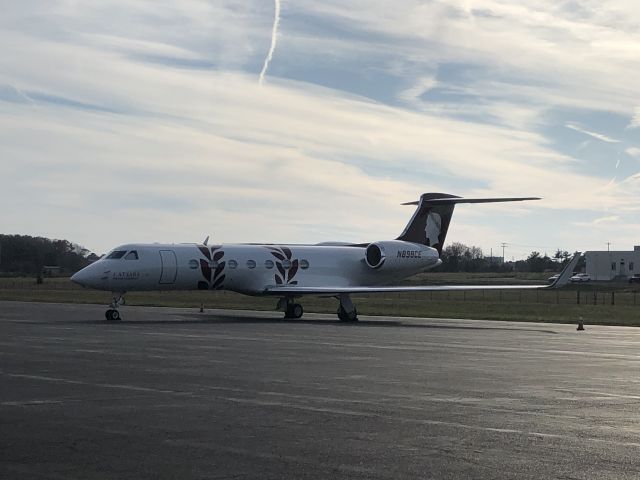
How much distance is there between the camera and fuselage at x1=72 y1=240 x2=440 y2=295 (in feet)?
129

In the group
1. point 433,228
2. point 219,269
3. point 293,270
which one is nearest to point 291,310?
point 293,270

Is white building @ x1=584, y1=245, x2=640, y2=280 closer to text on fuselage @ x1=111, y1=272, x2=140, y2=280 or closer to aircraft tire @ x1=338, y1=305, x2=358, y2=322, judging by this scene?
aircraft tire @ x1=338, y1=305, x2=358, y2=322

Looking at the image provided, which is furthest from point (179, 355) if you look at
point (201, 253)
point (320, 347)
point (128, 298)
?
point (128, 298)

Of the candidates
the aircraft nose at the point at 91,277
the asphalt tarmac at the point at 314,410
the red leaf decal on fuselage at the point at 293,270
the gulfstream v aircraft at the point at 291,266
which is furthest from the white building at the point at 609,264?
the asphalt tarmac at the point at 314,410

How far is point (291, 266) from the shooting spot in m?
44.6

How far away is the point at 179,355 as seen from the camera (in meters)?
21.5

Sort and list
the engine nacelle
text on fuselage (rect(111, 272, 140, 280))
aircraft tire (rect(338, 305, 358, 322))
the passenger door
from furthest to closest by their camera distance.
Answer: the engine nacelle, aircraft tire (rect(338, 305, 358, 322)), the passenger door, text on fuselage (rect(111, 272, 140, 280))

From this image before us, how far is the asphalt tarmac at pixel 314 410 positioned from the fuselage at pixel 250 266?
13.4 m

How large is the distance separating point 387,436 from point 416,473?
6.71 feet

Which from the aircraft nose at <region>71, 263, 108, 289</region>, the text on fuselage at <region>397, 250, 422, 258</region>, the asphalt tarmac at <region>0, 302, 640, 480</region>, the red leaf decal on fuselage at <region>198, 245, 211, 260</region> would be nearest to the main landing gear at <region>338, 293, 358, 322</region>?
the red leaf decal on fuselage at <region>198, 245, 211, 260</region>

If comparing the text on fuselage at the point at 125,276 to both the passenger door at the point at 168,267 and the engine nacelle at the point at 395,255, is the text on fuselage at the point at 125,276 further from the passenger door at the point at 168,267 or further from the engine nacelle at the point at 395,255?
the engine nacelle at the point at 395,255

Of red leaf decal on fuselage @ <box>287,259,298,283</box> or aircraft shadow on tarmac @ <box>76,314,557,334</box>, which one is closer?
aircraft shadow on tarmac @ <box>76,314,557,334</box>

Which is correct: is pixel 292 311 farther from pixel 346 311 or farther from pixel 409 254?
pixel 409 254

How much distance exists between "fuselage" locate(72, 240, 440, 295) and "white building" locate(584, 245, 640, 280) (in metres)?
106
